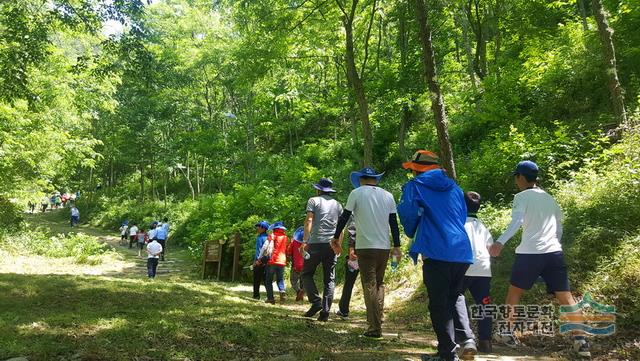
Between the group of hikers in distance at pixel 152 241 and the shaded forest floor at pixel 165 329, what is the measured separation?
457 cm

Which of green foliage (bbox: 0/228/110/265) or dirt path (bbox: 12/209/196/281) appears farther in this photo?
green foliage (bbox: 0/228/110/265)

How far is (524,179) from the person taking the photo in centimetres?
512

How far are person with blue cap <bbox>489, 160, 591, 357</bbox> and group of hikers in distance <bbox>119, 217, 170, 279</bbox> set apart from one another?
390 inches

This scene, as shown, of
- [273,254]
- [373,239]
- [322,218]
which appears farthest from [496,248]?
[273,254]

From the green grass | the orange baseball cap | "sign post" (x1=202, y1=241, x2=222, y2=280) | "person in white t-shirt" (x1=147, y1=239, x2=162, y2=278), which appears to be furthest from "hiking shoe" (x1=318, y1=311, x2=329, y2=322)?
"sign post" (x1=202, y1=241, x2=222, y2=280)

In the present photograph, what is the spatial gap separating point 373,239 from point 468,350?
65.9 inches

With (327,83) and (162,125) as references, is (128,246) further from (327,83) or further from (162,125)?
(327,83)

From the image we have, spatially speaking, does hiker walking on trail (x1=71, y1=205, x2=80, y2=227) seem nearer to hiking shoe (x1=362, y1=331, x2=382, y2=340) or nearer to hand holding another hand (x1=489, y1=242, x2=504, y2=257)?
hiking shoe (x1=362, y1=331, x2=382, y2=340)

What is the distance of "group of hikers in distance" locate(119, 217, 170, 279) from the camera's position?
41.1 feet

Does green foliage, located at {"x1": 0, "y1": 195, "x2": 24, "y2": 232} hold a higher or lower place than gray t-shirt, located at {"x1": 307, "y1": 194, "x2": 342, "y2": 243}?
higher

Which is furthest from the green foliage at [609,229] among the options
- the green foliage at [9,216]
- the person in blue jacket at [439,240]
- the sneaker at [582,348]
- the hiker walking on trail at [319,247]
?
the green foliage at [9,216]

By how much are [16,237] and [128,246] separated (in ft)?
24.2

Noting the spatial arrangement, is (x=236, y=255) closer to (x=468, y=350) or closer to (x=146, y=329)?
(x=146, y=329)

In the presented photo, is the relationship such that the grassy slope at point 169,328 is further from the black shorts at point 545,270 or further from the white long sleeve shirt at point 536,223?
the white long sleeve shirt at point 536,223
